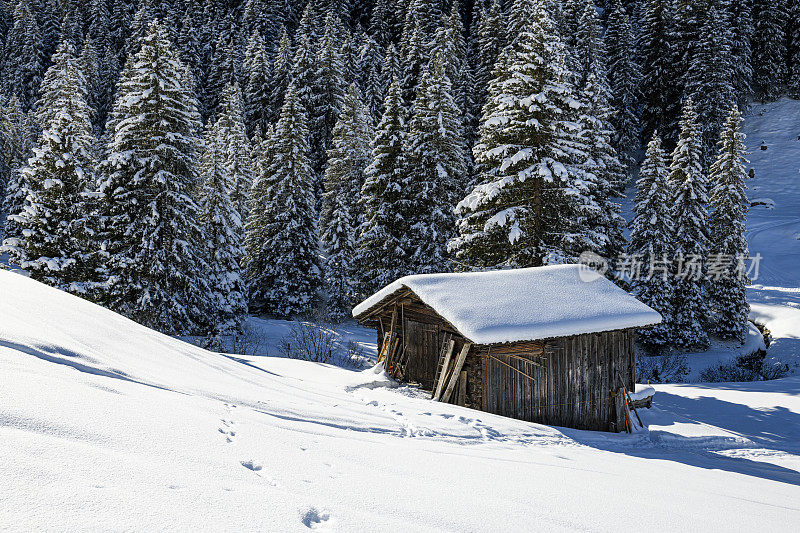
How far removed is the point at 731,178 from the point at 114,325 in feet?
119

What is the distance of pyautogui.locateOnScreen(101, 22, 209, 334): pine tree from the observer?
2103cm

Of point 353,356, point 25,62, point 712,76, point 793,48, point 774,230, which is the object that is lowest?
point 353,356

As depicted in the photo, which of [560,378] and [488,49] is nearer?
[560,378]

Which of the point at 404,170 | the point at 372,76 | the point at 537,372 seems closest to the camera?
the point at 537,372

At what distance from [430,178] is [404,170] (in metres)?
1.55

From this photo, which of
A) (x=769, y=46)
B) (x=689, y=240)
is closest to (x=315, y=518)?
(x=689, y=240)

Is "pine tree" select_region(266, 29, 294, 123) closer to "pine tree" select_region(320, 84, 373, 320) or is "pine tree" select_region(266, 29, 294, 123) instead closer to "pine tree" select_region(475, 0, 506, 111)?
"pine tree" select_region(320, 84, 373, 320)

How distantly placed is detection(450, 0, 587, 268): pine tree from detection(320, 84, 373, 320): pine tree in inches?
531

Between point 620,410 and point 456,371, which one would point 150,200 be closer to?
point 456,371

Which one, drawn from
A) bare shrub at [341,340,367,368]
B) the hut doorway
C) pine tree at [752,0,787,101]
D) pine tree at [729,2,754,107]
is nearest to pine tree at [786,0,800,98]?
pine tree at [752,0,787,101]

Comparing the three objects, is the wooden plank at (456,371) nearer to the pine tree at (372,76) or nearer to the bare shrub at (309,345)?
the bare shrub at (309,345)

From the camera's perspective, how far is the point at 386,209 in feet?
94.8

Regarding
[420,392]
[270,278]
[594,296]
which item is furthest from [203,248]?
[594,296]

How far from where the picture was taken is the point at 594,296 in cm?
1602
